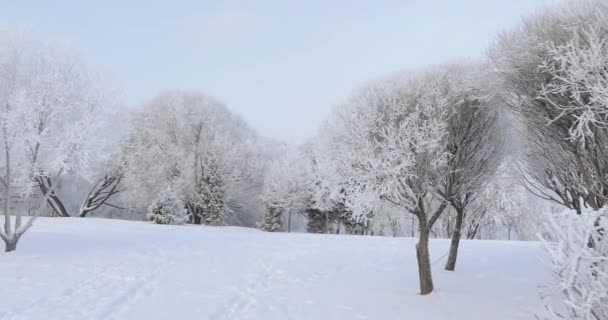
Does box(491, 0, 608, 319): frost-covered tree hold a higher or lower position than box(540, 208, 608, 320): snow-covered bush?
higher

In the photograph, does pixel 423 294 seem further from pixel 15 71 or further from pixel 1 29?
pixel 1 29

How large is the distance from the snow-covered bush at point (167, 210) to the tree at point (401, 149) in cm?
1682

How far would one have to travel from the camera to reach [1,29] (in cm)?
1143

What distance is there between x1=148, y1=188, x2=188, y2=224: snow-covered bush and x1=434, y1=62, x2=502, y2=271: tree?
59.7 feet

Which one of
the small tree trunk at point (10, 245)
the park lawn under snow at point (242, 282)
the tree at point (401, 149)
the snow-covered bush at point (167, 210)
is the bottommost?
the park lawn under snow at point (242, 282)

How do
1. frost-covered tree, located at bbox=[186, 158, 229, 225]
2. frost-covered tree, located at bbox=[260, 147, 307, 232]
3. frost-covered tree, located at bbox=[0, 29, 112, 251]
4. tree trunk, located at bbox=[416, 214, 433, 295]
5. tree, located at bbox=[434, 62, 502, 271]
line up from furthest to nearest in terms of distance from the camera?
frost-covered tree, located at bbox=[260, 147, 307, 232] < frost-covered tree, located at bbox=[186, 158, 229, 225] < frost-covered tree, located at bbox=[0, 29, 112, 251] < tree, located at bbox=[434, 62, 502, 271] < tree trunk, located at bbox=[416, 214, 433, 295]

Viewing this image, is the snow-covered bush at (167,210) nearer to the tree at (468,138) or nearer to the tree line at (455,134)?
the tree line at (455,134)

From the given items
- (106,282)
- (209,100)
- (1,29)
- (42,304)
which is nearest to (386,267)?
(106,282)

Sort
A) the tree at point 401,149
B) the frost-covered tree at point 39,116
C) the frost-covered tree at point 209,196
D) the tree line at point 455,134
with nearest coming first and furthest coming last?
the tree line at point 455,134 → the tree at point 401,149 → the frost-covered tree at point 39,116 → the frost-covered tree at point 209,196

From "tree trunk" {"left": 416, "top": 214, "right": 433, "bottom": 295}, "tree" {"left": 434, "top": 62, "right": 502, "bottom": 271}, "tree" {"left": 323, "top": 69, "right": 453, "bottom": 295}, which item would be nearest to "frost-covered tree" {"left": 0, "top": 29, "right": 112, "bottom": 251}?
"tree" {"left": 323, "top": 69, "right": 453, "bottom": 295}

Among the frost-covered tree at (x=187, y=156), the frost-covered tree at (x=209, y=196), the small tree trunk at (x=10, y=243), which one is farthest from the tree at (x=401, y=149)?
the frost-covered tree at (x=187, y=156)

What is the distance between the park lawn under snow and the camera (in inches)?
266

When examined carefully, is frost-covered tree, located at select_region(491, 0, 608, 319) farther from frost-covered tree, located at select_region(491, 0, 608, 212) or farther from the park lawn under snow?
the park lawn under snow

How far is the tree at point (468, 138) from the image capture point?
30.9 ft
